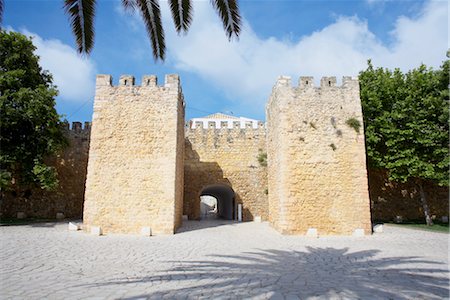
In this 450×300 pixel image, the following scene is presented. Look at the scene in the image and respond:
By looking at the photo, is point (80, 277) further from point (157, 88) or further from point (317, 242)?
point (157, 88)

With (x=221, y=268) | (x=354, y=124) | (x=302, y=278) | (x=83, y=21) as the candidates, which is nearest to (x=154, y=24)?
(x=83, y=21)

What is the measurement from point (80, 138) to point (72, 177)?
102 inches

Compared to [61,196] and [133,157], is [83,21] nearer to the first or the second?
[133,157]

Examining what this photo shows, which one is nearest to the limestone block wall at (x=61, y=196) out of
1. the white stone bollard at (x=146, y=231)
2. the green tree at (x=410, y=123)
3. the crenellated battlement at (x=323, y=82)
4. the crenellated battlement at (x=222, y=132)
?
the crenellated battlement at (x=222, y=132)

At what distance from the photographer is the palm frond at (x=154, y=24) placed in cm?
538

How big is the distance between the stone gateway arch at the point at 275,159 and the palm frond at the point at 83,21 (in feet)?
21.4

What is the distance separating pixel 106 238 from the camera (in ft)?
32.2

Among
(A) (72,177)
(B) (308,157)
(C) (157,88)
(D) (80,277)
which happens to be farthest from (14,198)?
(B) (308,157)

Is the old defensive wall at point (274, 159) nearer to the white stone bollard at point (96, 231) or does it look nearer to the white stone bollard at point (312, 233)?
the white stone bollard at point (312, 233)

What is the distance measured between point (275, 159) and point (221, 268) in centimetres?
765

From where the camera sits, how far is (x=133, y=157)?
37.9ft

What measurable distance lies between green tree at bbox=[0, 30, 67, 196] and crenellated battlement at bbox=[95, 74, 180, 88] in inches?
116

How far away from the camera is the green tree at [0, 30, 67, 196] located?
12367 millimetres

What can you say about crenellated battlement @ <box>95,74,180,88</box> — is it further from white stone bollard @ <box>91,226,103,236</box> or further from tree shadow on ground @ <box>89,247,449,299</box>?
tree shadow on ground @ <box>89,247,449,299</box>
